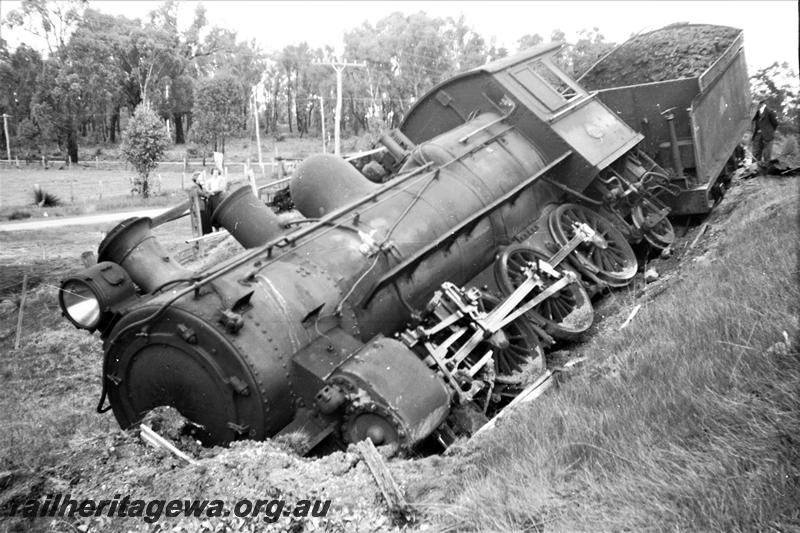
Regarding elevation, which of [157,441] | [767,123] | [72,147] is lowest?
[157,441]

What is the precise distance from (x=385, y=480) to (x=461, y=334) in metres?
2.40

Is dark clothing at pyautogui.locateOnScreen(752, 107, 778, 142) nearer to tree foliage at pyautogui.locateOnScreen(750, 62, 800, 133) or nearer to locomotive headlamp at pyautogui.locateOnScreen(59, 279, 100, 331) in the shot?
tree foliage at pyautogui.locateOnScreen(750, 62, 800, 133)

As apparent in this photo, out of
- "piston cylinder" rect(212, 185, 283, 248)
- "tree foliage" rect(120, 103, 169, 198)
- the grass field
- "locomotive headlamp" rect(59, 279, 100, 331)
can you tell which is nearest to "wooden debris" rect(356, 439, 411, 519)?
"locomotive headlamp" rect(59, 279, 100, 331)

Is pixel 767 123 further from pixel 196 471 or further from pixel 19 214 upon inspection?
pixel 19 214

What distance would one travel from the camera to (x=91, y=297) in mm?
5156

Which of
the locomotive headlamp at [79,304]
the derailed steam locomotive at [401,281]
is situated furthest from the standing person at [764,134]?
the locomotive headlamp at [79,304]

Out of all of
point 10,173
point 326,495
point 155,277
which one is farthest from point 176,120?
point 326,495

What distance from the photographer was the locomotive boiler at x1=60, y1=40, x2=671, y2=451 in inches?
186

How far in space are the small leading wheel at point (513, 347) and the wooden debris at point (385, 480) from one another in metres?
2.32

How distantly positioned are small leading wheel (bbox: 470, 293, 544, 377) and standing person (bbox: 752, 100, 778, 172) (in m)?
7.71

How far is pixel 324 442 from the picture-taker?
15.9 ft

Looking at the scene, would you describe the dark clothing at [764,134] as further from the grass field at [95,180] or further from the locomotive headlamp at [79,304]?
the grass field at [95,180]

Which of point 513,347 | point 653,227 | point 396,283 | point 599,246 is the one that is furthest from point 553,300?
point 653,227

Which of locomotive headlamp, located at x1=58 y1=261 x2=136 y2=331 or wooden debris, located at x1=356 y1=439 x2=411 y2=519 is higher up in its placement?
locomotive headlamp, located at x1=58 y1=261 x2=136 y2=331
